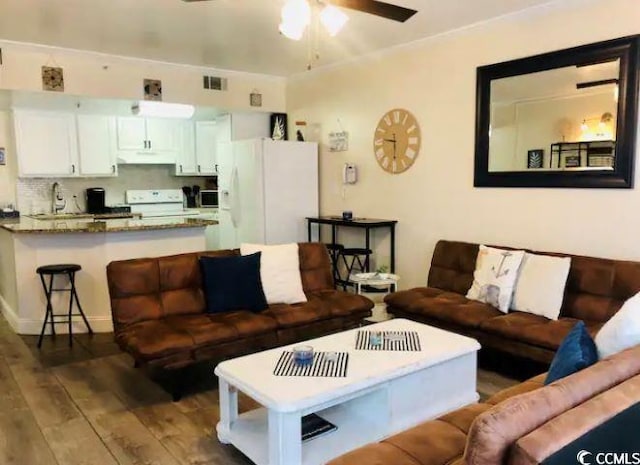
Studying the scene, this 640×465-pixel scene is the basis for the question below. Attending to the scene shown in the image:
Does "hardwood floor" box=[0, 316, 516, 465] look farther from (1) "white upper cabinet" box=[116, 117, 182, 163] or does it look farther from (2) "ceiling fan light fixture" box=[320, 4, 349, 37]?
(1) "white upper cabinet" box=[116, 117, 182, 163]

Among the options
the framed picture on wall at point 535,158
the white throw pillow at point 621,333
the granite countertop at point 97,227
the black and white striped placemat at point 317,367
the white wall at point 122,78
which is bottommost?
the black and white striped placemat at point 317,367

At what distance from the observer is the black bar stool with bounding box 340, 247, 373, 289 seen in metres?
4.99

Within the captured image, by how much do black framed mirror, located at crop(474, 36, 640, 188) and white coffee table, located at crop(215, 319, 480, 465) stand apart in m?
1.66

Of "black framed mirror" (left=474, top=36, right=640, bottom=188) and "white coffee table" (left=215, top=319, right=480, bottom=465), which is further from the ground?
"black framed mirror" (left=474, top=36, right=640, bottom=188)

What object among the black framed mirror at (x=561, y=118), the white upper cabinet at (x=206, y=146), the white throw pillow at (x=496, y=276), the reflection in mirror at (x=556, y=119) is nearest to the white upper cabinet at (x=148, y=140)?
the white upper cabinet at (x=206, y=146)

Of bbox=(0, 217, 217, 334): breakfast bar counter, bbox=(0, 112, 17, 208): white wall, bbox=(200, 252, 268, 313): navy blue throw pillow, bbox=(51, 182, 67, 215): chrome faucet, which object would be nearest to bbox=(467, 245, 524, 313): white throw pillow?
bbox=(200, 252, 268, 313): navy blue throw pillow

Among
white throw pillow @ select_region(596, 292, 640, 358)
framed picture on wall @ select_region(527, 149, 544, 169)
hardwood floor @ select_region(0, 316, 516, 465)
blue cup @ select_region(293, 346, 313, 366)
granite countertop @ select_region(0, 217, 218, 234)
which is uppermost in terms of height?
framed picture on wall @ select_region(527, 149, 544, 169)

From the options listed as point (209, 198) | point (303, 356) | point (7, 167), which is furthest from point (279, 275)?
point (7, 167)

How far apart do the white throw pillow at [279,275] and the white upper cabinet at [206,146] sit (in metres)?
3.61

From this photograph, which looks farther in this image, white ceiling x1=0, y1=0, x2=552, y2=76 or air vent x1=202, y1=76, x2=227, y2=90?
air vent x1=202, y1=76, x2=227, y2=90

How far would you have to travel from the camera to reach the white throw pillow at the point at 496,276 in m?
3.51

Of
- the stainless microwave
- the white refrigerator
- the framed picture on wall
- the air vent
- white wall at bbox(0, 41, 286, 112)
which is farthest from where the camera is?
the stainless microwave

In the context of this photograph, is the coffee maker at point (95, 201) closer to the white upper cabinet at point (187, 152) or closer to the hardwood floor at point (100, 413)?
the white upper cabinet at point (187, 152)

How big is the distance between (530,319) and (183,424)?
2.18 m
